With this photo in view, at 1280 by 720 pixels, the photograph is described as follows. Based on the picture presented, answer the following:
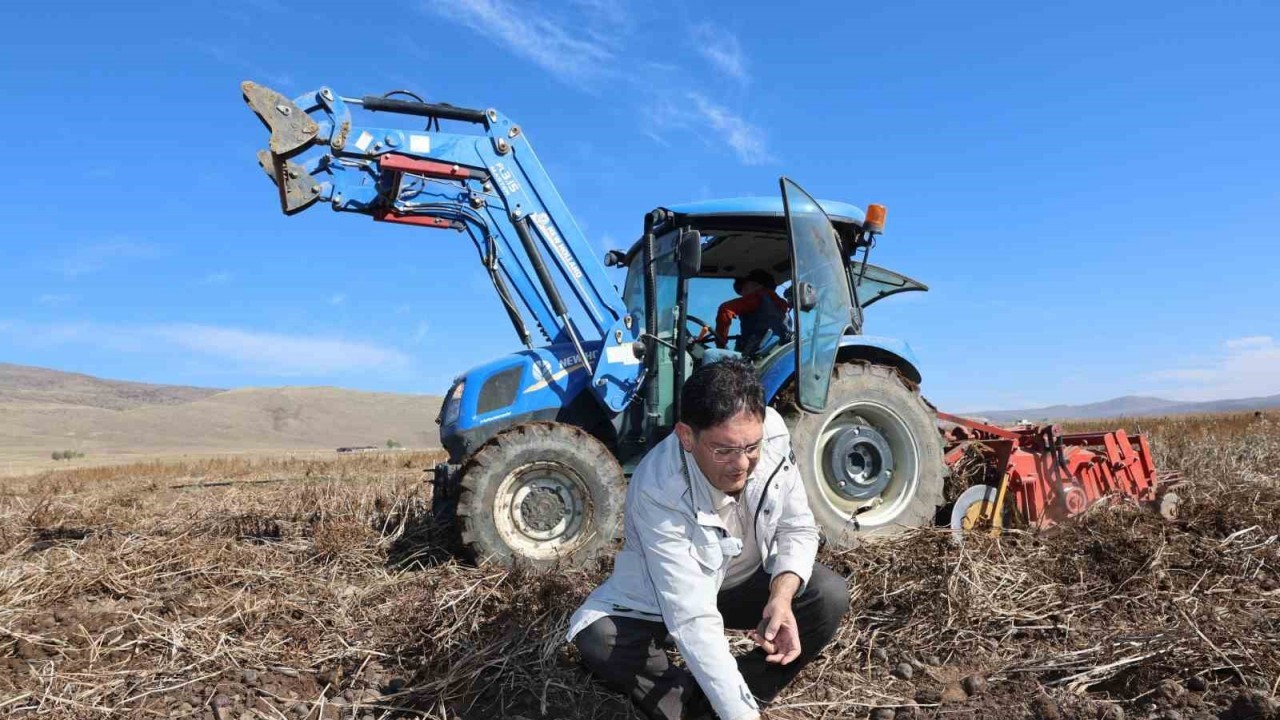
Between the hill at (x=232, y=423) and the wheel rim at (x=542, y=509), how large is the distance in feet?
139

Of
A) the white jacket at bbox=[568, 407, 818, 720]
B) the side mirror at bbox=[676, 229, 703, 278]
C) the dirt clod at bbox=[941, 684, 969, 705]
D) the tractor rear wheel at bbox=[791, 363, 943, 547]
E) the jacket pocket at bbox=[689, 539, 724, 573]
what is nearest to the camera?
the white jacket at bbox=[568, 407, 818, 720]

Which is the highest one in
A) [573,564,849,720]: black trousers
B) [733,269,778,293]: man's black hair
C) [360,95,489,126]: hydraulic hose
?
[360,95,489,126]: hydraulic hose

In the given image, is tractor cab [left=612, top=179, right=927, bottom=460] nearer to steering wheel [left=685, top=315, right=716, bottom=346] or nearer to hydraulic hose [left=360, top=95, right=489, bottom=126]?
steering wheel [left=685, top=315, right=716, bottom=346]

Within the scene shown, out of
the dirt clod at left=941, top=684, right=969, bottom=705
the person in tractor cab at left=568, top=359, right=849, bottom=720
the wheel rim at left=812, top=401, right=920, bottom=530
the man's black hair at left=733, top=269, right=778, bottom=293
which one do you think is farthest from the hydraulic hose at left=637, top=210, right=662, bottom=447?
the dirt clod at left=941, top=684, right=969, bottom=705

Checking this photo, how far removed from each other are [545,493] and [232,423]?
2495 inches

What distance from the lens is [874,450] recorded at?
6.00 metres

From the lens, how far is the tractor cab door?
573cm

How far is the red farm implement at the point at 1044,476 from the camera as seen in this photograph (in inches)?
229

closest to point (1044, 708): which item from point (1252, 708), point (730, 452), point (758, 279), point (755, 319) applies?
point (1252, 708)

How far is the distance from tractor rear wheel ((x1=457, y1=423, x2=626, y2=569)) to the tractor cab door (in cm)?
142

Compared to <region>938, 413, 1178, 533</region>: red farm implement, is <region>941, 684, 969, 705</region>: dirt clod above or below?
below

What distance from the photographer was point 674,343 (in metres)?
6.13

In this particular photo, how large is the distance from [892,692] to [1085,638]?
1.06m

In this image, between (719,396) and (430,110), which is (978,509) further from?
(430,110)
